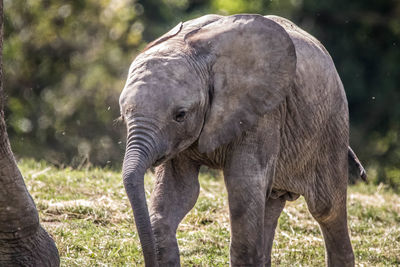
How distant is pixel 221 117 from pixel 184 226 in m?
2.31

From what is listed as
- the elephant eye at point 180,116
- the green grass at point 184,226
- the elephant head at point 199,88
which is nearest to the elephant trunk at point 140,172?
the elephant head at point 199,88

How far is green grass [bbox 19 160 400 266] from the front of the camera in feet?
19.6

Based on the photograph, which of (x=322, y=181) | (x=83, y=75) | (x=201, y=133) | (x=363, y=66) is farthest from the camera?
(x=83, y=75)

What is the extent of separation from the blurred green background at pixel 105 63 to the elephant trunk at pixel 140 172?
12.5m

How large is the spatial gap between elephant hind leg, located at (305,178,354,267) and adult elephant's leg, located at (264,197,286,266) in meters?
0.25

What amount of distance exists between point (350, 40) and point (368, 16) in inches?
24.9

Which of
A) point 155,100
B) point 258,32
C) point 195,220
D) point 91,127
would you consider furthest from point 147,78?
point 91,127

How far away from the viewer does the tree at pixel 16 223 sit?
4742 millimetres

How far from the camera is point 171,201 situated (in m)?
4.84

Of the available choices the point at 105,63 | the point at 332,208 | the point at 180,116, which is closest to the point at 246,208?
the point at 180,116

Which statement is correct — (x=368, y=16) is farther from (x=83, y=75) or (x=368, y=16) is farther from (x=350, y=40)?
(x=83, y=75)

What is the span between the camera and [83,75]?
19.3 metres

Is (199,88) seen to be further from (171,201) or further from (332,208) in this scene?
(332,208)

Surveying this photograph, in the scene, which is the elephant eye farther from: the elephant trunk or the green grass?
the green grass
